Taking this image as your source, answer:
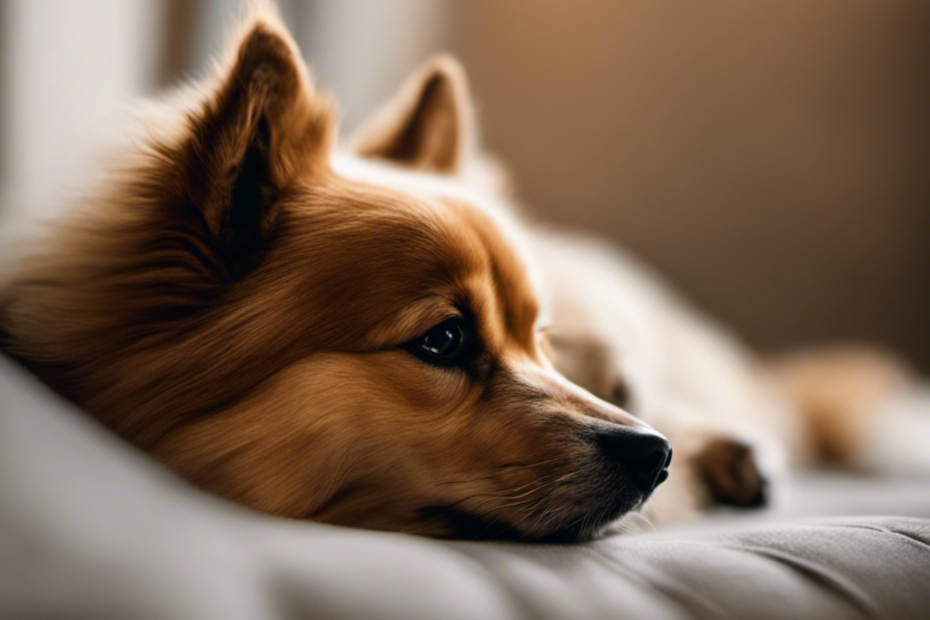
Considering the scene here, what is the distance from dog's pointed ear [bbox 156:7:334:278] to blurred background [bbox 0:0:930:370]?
2.44 meters

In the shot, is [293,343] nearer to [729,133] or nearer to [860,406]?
[860,406]

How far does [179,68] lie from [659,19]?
2451mm

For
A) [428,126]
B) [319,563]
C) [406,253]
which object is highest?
[428,126]

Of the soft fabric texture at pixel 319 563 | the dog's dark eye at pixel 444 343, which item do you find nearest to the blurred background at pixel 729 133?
the dog's dark eye at pixel 444 343

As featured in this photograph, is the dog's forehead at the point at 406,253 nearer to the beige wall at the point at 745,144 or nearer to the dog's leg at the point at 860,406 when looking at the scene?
the dog's leg at the point at 860,406

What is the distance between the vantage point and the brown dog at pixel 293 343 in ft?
3.63

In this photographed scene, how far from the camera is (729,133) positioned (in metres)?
3.74

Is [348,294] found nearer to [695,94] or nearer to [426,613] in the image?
[426,613]

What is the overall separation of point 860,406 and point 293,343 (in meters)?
2.50

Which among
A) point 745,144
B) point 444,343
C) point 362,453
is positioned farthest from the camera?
point 745,144

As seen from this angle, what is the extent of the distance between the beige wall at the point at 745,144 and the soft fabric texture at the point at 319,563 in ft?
9.19

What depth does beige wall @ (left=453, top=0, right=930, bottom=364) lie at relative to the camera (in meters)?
3.57

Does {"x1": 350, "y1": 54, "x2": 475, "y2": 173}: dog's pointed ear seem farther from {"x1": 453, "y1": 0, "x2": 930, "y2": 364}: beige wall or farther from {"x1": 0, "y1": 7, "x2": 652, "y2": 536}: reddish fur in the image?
{"x1": 453, "y1": 0, "x2": 930, "y2": 364}: beige wall

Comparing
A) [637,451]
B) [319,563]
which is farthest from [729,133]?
[319,563]
